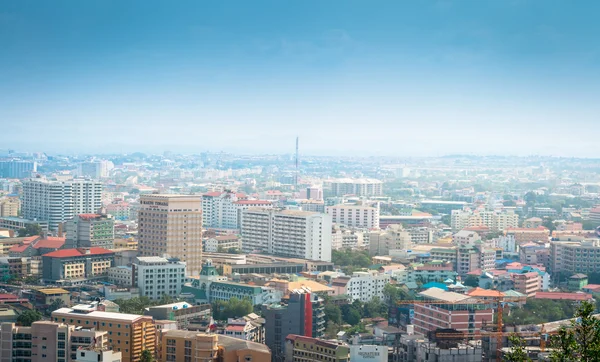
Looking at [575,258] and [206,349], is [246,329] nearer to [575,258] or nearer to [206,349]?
[206,349]

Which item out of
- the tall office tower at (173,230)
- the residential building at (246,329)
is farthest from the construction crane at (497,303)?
the tall office tower at (173,230)

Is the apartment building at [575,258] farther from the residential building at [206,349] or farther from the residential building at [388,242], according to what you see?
the residential building at [206,349]

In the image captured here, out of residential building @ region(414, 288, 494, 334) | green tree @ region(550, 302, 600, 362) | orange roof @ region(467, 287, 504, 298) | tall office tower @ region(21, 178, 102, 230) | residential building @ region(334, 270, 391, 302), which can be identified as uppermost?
green tree @ region(550, 302, 600, 362)

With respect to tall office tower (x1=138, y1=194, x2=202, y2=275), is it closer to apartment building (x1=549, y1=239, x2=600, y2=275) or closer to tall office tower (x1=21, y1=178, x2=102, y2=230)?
apartment building (x1=549, y1=239, x2=600, y2=275)

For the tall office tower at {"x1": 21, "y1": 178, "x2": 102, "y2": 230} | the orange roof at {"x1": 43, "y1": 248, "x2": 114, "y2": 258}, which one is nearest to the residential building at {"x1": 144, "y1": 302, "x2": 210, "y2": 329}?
the orange roof at {"x1": 43, "y1": 248, "x2": 114, "y2": 258}

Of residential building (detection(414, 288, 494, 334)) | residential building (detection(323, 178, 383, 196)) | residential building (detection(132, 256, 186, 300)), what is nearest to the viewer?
residential building (detection(414, 288, 494, 334))

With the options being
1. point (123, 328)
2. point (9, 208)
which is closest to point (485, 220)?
point (9, 208)

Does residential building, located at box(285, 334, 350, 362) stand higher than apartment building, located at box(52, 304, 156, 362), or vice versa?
apartment building, located at box(52, 304, 156, 362)

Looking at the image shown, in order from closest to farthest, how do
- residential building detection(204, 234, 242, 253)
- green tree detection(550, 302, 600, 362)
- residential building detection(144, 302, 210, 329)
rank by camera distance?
green tree detection(550, 302, 600, 362), residential building detection(144, 302, 210, 329), residential building detection(204, 234, 242, 253)
